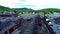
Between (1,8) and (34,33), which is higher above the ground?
(34,33)

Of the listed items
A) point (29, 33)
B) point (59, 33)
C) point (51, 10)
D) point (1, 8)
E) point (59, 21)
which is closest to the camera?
point (29, 33)

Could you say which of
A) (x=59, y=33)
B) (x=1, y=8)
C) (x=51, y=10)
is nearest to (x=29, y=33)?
(x=59, y=33)

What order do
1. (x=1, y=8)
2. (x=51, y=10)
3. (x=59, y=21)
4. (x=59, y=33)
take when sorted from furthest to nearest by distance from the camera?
(x=51, y=10), (x=1, y=8), (x=59, y=21), (x=59, y=33)

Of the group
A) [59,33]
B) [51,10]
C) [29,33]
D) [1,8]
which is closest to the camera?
[29,33]

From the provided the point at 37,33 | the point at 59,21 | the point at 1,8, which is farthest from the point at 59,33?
the point at 1,8

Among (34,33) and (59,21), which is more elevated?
(34,33)

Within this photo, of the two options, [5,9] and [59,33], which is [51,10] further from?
[59,33]

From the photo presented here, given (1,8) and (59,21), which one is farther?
(1,8)

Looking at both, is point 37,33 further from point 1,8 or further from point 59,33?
point 1,8

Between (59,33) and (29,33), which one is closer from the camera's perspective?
(29,33)
